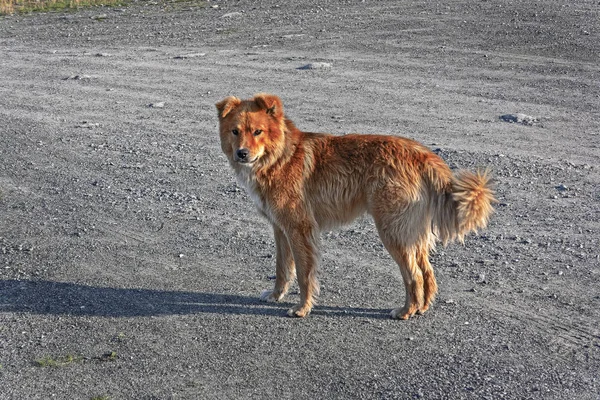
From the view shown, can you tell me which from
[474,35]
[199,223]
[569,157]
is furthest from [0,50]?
[569,157]

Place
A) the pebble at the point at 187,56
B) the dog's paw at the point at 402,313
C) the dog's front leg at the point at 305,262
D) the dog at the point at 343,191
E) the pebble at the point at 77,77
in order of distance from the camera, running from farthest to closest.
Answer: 1. the pebble at the point at 187,56
2. the pebble at the point at 77,77
3. the dog's front leg at the point at 305,262
4. the dog's paw at the point at 402,313
5. the dog at the point at 343,191

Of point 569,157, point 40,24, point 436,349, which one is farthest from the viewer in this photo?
point 40,24

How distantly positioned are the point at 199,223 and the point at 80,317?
7.70ft

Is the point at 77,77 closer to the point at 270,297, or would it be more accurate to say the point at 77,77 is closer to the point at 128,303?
the point at 128,303

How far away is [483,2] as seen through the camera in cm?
2114

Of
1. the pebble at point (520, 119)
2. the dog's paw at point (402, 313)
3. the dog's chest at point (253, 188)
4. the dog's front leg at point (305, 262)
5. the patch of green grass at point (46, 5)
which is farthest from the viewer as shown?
the patch of green grass at point (46, 5)

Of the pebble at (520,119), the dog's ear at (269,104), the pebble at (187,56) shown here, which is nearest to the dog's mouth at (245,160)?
the dog's ear at (269,104)

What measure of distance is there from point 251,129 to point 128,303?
72.9 inches

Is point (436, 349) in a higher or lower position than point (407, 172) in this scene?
lower

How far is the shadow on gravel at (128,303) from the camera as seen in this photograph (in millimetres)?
6859

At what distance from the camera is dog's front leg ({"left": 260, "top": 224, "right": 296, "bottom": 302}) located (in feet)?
23.3

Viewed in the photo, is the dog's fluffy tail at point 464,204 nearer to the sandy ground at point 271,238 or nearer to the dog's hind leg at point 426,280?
the dog's hind leg at point 426,280

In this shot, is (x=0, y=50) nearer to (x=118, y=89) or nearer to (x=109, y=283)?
(x=118, y=89)

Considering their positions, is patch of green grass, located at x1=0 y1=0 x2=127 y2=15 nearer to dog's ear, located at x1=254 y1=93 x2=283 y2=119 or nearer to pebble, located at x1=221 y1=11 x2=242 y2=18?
pebble, located at x1=221 y1=11 x2=242 y2=18
